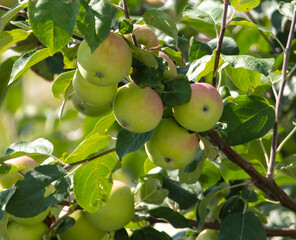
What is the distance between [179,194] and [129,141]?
Answer: 457 mm

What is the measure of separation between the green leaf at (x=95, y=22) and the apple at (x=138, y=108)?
0.18 metres

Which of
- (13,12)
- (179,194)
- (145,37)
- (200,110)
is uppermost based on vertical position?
(13,12)

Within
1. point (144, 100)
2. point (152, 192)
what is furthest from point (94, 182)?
point (144, 100)

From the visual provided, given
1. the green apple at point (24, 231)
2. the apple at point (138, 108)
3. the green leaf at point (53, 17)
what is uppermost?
the green leaf at point (53, 17)

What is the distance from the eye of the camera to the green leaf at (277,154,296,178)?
1.45 meters

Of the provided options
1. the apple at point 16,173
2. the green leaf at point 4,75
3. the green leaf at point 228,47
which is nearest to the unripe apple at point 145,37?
the green leaf at point 228,47

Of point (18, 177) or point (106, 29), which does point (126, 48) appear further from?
point (18, 177)

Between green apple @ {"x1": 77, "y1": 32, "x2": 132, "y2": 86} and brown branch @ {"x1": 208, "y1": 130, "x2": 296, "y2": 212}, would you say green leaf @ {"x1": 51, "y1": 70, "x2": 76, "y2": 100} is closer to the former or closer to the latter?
green apple @ {"x1": 77, "y1": 32, "x2": 132, "y2": 86}

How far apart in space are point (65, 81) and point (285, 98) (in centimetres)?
109

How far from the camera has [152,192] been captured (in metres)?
1.49

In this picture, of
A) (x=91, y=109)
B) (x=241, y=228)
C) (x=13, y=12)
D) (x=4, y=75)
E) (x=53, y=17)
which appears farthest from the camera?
(x=91, y=109)

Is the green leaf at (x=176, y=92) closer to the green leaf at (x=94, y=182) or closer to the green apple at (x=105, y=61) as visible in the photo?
the green apple at (x=105, y=61)

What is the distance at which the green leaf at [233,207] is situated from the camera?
150cm

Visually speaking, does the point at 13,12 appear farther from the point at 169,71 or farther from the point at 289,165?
the point at 289,165
